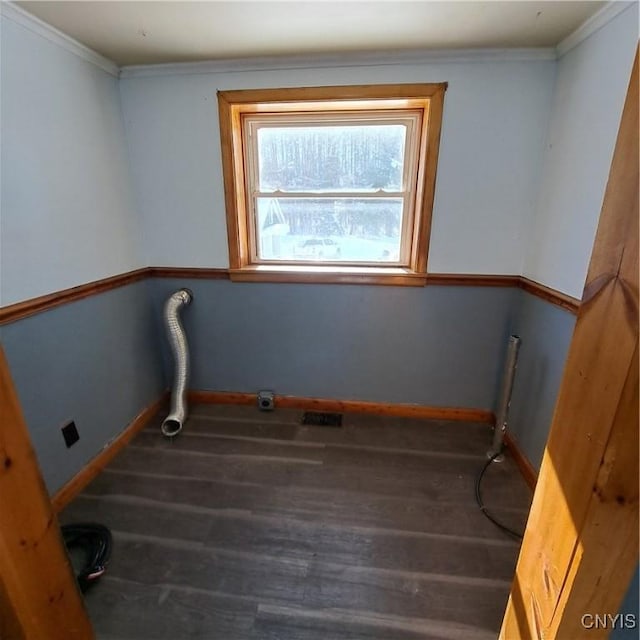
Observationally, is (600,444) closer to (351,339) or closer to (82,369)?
(351,339)

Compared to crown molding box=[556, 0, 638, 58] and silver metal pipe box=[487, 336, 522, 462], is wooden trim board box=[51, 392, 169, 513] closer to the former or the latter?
silver metal pipe box=[487, 336, 522, 462]

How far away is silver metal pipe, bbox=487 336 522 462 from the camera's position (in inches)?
71.9

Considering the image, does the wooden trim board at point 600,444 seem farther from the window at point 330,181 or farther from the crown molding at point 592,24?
the window at point 330,181

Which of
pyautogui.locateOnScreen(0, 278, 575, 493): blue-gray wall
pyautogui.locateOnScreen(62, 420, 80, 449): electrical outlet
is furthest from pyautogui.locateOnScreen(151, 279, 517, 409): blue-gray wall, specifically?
pyautogui.locateOnScreen(62, 420, 80, 449): electrical outlet

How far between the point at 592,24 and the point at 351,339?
71.6 inches

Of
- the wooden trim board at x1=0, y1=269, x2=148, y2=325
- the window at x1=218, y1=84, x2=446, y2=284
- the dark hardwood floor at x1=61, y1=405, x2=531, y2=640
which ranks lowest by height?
the dark hardwood floor at x1=61, y1=405, x2=531, y2=640

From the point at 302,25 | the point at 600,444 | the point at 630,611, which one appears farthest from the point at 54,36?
the point at 630,611

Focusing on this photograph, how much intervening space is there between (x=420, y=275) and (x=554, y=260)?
2.18ft

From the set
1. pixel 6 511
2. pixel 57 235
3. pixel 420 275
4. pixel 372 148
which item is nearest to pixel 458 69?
pixel 372 148

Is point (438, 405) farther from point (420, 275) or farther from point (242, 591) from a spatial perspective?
point (242, 591)

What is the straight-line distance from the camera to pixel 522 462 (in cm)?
185

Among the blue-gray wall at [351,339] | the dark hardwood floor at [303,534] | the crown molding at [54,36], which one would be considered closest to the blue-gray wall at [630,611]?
the dark hardwood floor at [303,534]

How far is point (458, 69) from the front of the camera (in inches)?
68.1

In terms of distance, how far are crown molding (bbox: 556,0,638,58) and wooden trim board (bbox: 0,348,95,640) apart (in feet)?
7.20
